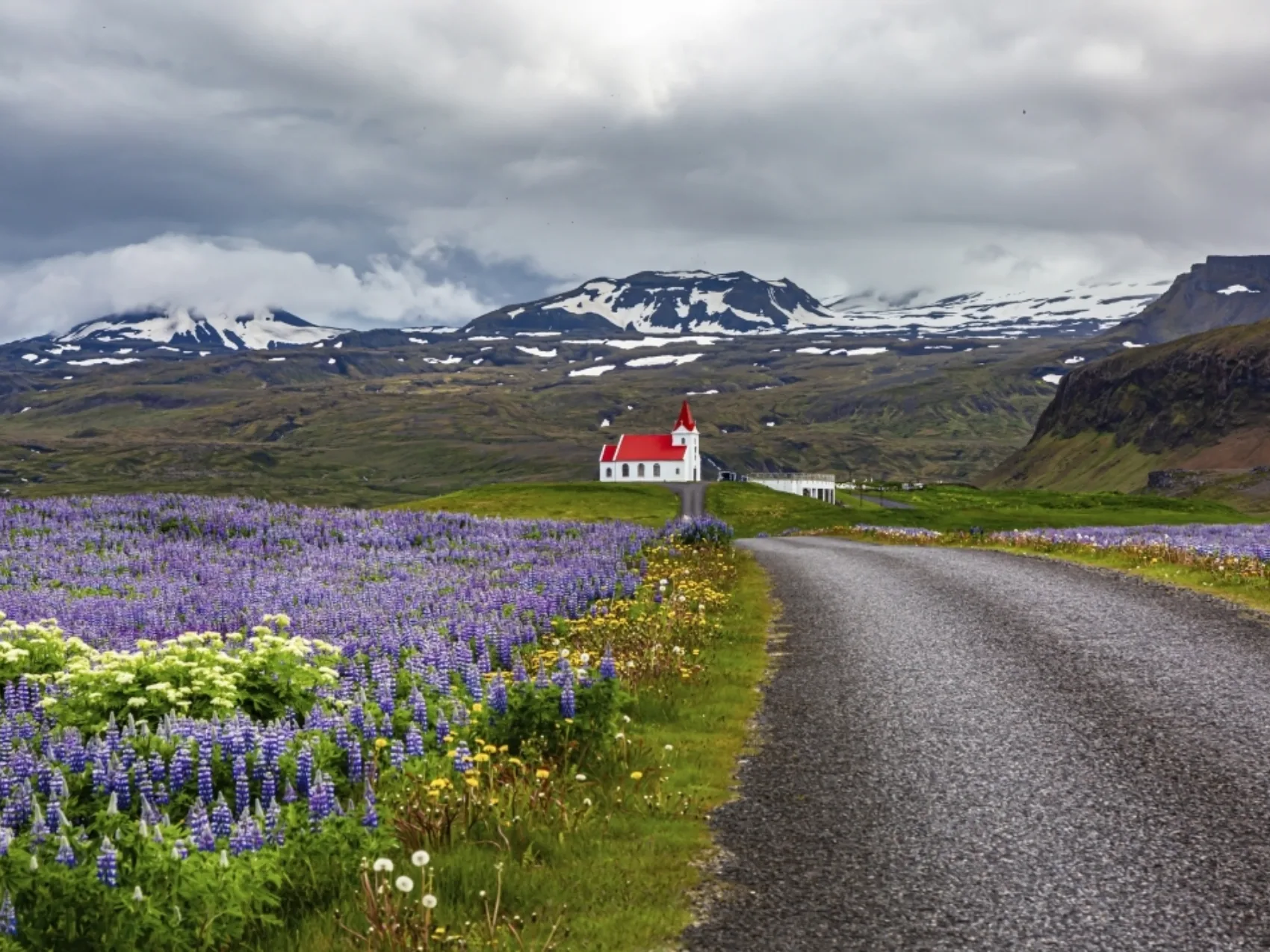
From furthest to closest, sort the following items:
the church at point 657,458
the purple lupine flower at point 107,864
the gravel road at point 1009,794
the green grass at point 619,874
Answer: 1. the church at point 657,458
2. the gravel road at point 1009,794
3. the green grass at point 619,874
4. the purple lupine flower at point 107,864

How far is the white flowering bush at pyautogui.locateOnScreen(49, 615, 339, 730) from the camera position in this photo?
1067 centimetres

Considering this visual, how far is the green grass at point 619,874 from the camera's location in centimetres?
781

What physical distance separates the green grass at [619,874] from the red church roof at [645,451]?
15359cm

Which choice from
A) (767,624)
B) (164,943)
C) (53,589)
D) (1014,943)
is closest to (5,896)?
(164,943)

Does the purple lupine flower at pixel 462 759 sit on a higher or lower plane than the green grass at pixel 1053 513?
higher

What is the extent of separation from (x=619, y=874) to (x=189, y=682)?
5170 millimetres

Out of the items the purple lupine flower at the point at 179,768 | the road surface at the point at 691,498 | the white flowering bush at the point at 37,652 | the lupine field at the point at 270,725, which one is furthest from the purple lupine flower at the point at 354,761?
the road surface at the point at 691,498

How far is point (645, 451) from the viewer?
168 meters

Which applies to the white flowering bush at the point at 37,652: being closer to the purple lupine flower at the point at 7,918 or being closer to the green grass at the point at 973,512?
the purple lupine flower at the point at 7,918

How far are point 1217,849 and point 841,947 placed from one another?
4038mm

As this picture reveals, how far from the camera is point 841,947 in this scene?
771 cm

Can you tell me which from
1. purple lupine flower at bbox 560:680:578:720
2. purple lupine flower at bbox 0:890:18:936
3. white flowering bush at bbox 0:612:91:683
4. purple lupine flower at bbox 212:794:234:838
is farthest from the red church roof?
purple lupine flower at bbox 0:890:18:936

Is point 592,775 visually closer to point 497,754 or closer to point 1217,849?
point 497,754

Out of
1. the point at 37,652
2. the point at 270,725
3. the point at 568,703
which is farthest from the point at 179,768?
the point at 37,652
